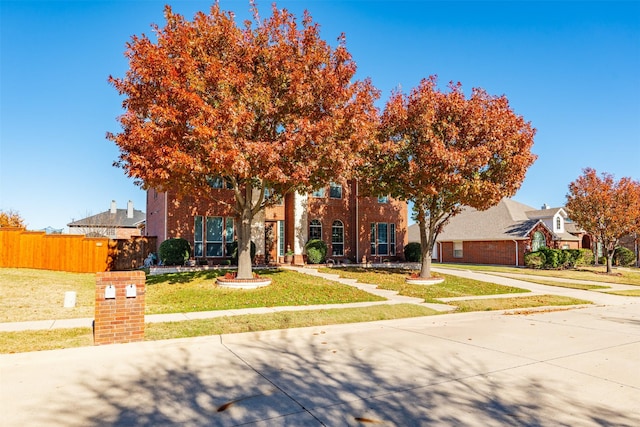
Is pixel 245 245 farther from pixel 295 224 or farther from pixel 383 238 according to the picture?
pixel 383 238

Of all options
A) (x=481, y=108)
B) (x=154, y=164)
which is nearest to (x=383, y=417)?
(x=154, y=164)

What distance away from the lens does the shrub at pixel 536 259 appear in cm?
3145

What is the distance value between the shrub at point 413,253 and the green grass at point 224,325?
14882 mm

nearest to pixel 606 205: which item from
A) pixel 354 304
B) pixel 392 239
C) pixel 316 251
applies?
pixel 392 239

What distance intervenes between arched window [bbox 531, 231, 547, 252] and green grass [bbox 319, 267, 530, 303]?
15725 mm

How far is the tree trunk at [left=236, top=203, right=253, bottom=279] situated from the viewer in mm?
15508

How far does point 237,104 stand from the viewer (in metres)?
12.5

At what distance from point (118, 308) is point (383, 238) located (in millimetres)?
21754

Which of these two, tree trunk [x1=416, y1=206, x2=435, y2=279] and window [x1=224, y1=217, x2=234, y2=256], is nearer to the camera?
tree trunk [x1=416, y1=206, x2=435, y2=279]

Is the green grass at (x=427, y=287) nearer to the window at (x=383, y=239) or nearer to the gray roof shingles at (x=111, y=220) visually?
the window at (x=383, y=239)

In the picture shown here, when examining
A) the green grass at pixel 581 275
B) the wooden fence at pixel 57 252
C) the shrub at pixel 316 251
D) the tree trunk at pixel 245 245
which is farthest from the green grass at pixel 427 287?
the wooden fence at pixel 57 252

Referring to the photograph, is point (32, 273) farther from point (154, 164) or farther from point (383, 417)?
point (383, 417)

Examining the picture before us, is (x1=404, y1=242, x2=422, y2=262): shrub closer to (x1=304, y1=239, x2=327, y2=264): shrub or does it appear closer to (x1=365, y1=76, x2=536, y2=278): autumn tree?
(x1=304, y1=239, x2=327, y2=264): shrub

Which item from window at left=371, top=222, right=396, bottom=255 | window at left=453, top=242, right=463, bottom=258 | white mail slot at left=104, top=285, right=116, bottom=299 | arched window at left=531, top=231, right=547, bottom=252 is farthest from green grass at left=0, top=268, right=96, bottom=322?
arched window at left=531, top=231, right=547, bottom=252
